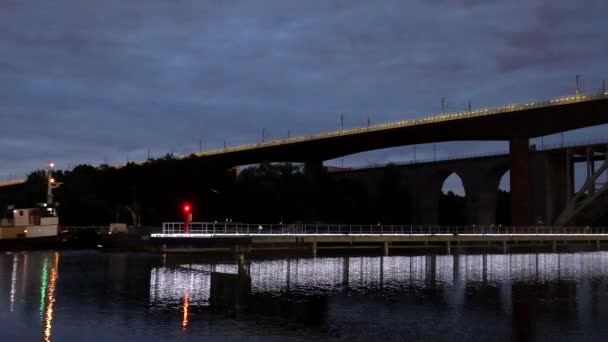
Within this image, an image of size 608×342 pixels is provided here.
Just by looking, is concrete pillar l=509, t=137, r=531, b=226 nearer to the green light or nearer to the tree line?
the tree line

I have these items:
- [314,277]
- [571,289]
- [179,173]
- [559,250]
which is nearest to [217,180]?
[179,173]

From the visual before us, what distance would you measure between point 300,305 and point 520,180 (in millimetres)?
79702

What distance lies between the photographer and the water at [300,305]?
21.7 meters

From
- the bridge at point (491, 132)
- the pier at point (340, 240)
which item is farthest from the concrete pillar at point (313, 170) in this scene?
the pier at point (340, 240)

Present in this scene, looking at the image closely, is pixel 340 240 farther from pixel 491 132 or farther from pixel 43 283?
pixel 491 132

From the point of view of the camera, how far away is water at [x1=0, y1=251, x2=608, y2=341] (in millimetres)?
21656

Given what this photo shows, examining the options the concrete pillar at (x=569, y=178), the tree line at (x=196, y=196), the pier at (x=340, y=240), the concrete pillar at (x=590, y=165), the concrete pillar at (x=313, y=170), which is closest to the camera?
the pier at (x=340, y=240)

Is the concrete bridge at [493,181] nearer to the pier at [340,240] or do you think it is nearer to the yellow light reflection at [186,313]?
the pier at [340,240]

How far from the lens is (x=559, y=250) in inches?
3482

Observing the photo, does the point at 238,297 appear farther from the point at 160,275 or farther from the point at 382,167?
the point at 382,167

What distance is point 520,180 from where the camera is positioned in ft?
335

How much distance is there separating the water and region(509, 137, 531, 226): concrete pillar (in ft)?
181

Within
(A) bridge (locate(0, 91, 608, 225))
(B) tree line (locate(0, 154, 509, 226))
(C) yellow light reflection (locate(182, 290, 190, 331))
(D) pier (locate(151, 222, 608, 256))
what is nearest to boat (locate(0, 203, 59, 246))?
(D) pier (locate(151, 222, 608, 256))

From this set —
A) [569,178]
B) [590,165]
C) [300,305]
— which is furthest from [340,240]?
[590,165]
